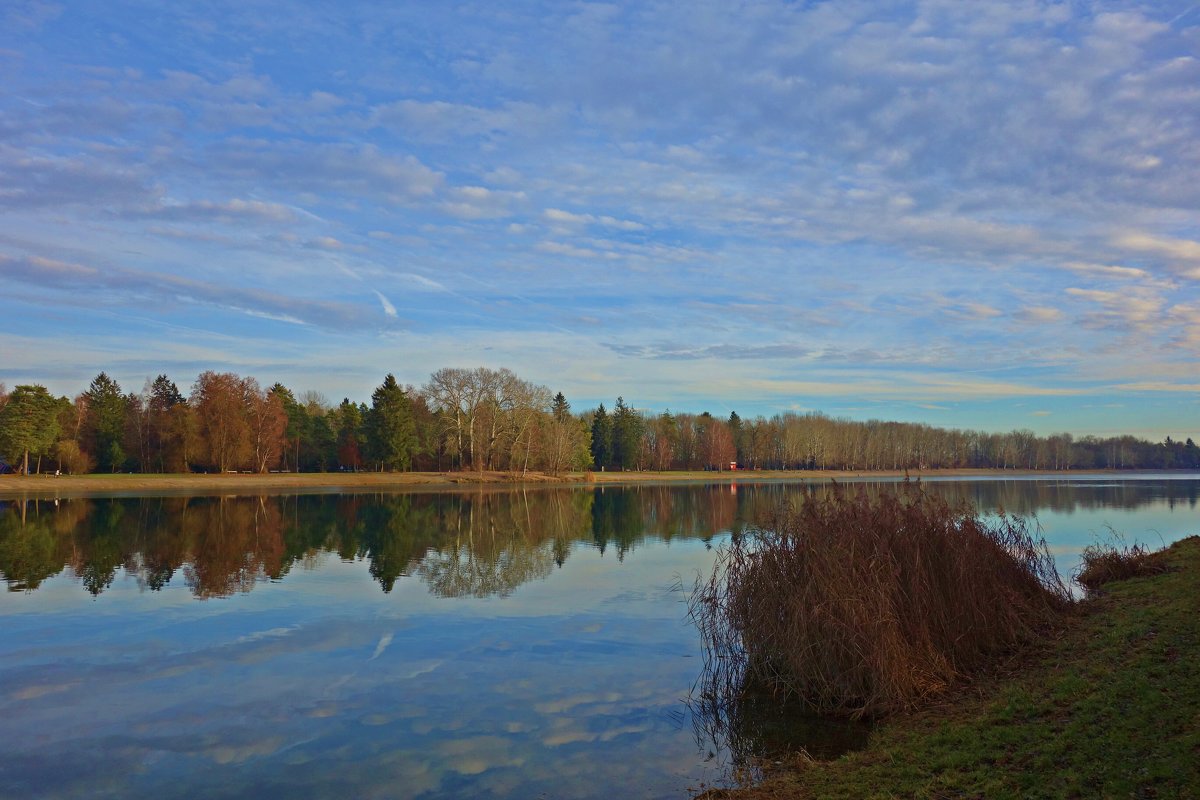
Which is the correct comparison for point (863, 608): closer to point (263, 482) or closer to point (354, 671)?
point (354, 671)

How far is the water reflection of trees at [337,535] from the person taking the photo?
23.9m

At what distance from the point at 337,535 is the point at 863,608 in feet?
96.5

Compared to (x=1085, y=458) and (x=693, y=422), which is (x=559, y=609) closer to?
(x=693, y=422)

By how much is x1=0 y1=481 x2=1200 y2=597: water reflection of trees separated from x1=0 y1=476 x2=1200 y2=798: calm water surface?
9.6 inches

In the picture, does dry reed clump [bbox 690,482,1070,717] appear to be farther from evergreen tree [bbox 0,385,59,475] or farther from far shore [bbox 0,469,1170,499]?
evergreen tree [bbox 0,385,59,475]

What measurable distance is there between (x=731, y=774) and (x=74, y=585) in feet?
66.4

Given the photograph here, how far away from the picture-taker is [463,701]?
11.7 meters

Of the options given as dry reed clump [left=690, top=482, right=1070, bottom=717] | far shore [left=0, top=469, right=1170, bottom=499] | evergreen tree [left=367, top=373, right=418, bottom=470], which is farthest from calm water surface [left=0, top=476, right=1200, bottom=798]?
evergreen tree [left=367, top=373, right=418, bottom=470]

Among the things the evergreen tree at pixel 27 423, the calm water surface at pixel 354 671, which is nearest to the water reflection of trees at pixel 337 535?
the calm water surface at pixel 354 671

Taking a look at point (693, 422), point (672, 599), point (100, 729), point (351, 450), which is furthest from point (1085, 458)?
point (100, 729)

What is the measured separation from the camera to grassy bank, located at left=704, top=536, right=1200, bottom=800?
22.6 ft

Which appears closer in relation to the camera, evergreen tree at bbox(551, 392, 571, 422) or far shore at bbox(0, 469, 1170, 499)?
far shore at bbox(0, 469, 1170, 499)

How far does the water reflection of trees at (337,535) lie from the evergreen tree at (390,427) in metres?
34.6

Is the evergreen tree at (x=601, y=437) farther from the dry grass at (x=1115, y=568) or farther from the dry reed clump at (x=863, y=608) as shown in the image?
the dry reed clump at (x=863, y=608)
